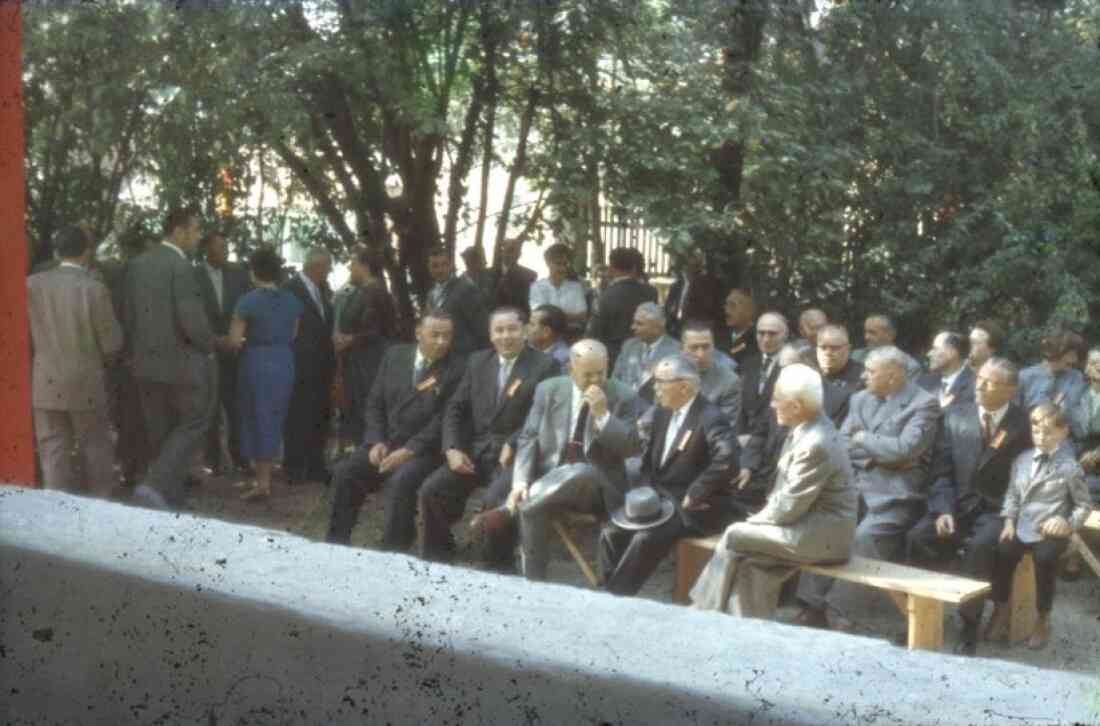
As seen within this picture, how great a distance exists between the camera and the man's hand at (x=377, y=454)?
7812 mm

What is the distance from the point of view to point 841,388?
25.2ft

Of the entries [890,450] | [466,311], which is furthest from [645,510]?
[466,311]

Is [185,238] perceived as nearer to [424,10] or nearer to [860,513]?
[424,10]

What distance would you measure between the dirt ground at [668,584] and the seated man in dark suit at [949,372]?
3.28 ft

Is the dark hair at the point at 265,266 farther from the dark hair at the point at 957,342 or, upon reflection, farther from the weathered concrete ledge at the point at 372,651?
the weathered concrete ledge at the point at 372,651

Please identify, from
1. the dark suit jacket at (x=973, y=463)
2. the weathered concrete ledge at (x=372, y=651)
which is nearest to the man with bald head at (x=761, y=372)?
the dark suit jacket at (x=973, y=463)

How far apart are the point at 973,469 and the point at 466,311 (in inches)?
149

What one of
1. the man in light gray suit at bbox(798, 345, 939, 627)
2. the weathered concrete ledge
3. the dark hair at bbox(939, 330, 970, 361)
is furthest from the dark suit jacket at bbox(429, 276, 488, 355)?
the weathered concrete ledge

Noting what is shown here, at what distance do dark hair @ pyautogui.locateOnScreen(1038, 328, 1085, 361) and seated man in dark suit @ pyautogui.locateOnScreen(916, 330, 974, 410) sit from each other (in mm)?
490

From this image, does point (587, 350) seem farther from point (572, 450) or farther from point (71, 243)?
point (71, 243)

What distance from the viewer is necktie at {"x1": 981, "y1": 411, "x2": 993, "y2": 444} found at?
7.03 meters

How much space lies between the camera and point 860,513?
7027 mm

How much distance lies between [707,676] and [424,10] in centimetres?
677

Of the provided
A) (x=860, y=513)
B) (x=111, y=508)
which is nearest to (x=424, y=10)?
(x=860, y=513)
